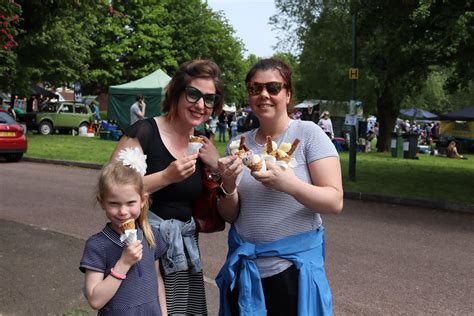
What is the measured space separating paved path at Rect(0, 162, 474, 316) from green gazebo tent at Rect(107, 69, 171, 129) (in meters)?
13.8

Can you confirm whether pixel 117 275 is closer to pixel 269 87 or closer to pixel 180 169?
pixel 180 169

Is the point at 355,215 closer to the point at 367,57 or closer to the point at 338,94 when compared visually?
the point at 367,57

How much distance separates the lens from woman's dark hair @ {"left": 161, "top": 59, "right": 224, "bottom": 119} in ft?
8.29

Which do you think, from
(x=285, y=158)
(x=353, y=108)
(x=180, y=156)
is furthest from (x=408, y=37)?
(x=285, y=158)

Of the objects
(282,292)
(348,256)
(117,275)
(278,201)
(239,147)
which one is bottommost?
(348,256)

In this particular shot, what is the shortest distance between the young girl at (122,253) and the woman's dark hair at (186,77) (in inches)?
15.7

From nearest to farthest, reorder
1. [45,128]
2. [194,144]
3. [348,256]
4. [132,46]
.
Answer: [194,144] < [348,256] < [45,128] < [132,46]

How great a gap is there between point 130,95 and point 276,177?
22721mm

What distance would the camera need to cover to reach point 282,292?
2250 mm

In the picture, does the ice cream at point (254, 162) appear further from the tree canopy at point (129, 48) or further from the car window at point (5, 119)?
the tree canopy at point (129, 48)

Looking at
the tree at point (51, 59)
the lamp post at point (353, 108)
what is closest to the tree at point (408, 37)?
the lamp post at point (353, 108)

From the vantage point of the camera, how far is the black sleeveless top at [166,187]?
8.12 feet

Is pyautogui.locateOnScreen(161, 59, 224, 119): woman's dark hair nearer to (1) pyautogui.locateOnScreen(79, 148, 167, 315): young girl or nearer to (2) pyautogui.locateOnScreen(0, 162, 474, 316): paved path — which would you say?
(1) pyautogui.locateOnScreen(79, 148, 167, 315): young girl

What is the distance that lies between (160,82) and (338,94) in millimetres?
8434
